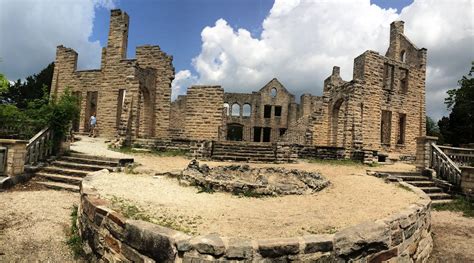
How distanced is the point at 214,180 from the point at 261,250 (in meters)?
3.87

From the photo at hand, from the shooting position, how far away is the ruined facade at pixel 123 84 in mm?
16797

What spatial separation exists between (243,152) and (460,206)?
8.28 meters

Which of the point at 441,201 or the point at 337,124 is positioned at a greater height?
the point at 337,124

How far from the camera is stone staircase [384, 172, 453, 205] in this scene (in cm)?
981

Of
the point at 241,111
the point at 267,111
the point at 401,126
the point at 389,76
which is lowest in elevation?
the point at 401,126

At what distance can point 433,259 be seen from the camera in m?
5.41

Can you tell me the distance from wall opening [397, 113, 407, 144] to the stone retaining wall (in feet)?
62.4

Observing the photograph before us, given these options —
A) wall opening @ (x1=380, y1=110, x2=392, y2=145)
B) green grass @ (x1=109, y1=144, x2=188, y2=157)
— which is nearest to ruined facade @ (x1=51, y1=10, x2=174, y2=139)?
green grass @ (x1=109, y1=144, x2=188, y2=157)

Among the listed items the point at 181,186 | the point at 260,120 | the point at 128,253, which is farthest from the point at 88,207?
the point at 260,120

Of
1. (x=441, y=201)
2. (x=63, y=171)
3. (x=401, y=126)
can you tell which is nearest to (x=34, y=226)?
(x=63, y=171)

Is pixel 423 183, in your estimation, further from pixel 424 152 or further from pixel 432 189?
pixel 424 152

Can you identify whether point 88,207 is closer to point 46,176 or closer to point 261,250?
point 261,250

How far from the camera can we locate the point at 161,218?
430 cm

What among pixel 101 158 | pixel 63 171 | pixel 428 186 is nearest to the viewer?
A: pixel 63 171
